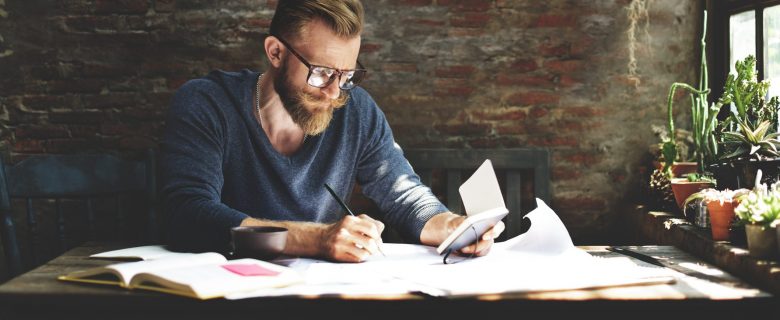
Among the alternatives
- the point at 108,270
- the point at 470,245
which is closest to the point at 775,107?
the point at 470,245

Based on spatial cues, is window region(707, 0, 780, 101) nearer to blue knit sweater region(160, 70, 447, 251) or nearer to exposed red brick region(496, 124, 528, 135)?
exposed red brick region(496, 124, 528, 135)

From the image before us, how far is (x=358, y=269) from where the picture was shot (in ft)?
5.04

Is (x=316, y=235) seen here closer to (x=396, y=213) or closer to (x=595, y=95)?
(x=396, y=213)

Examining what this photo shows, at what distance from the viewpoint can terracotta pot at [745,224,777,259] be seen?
158cm

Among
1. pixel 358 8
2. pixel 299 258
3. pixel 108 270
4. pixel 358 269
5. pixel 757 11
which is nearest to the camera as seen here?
pixel 108 270

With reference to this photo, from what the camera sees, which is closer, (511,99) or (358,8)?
(358,8)

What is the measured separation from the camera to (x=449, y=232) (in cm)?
185

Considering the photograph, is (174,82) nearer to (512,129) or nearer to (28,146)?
(28,146)

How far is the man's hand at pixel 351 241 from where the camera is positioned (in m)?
1.61

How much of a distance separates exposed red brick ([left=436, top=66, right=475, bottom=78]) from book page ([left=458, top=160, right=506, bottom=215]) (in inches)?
53.5

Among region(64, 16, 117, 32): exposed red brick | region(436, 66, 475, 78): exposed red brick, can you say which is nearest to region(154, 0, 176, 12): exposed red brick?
region(64, 16, 117, 32): exposed red brick

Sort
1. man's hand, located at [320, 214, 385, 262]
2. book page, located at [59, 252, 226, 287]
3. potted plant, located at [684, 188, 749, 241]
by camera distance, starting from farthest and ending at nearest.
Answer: potted plant, located at [684, 188, 749, 241] → man's hand, located at [320, 214, 385, 262] → book page, located at [59, 252, 226, 287]

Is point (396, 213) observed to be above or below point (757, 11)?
below

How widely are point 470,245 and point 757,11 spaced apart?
1.67 meters
